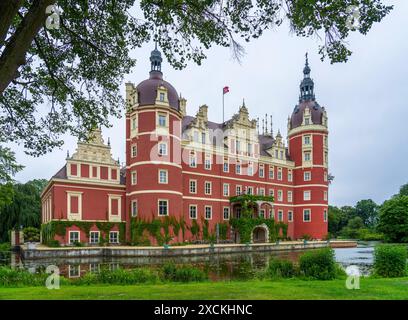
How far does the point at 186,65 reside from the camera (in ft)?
26.3

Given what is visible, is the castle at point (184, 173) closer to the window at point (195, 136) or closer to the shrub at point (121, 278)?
the window at point (195, 136)

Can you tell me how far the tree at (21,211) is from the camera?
34.1 metres

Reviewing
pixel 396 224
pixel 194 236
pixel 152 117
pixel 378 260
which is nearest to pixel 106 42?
pixel 378 260

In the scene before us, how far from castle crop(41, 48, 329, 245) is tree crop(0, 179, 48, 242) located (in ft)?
10.8

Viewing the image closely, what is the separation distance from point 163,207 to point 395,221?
29180 millimetres

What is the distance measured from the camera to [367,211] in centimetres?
8088

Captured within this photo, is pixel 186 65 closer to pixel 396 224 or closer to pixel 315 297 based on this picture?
pixel 315 297

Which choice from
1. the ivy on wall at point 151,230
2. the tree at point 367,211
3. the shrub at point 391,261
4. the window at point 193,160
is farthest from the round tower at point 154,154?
the tree at point 367,211

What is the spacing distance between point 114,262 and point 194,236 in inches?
491

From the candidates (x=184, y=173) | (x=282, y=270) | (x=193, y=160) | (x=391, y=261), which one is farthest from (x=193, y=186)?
(x=391, y=261)

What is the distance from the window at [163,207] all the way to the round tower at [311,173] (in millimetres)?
19413

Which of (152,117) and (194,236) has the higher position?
(152,117)
